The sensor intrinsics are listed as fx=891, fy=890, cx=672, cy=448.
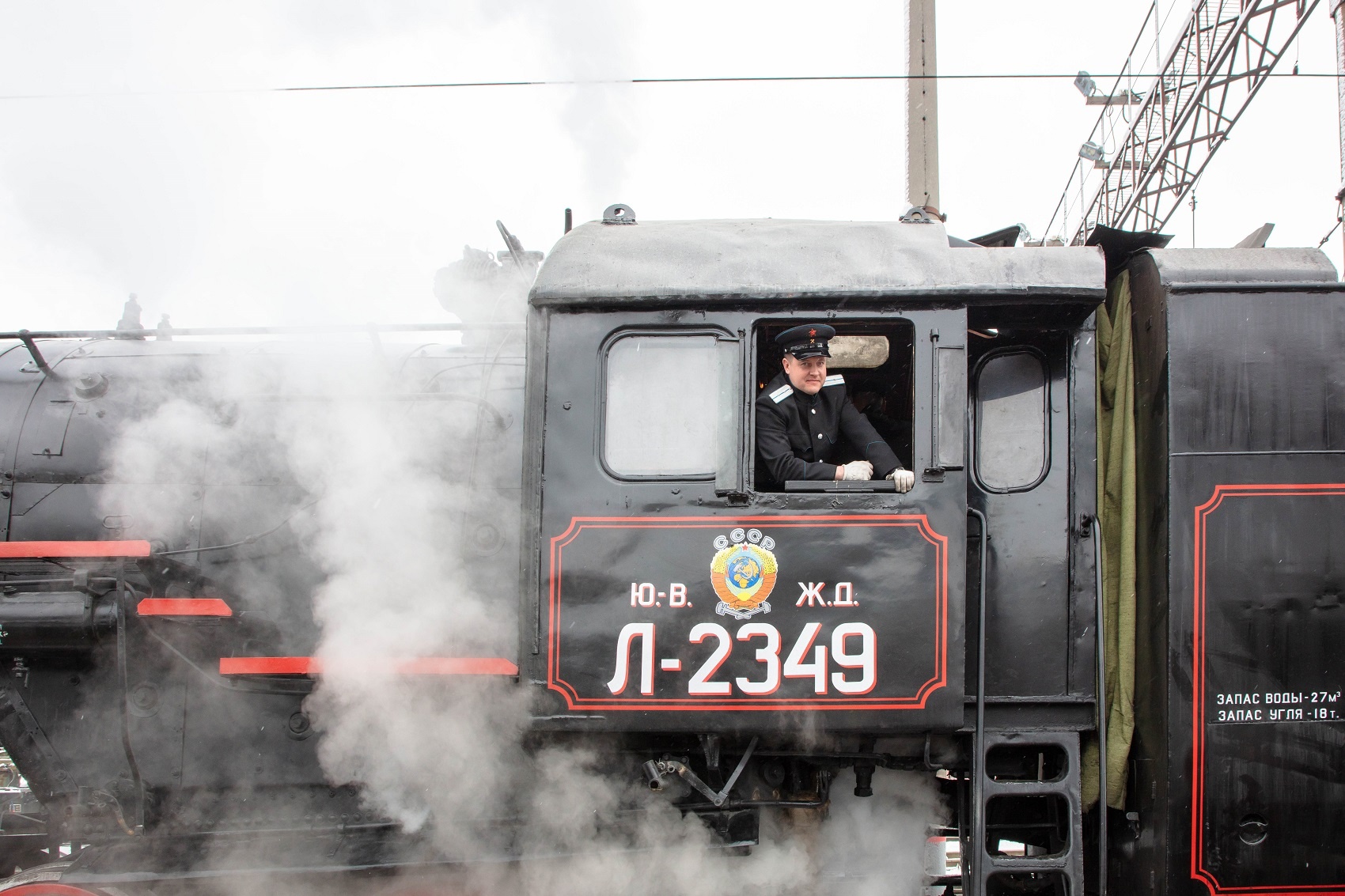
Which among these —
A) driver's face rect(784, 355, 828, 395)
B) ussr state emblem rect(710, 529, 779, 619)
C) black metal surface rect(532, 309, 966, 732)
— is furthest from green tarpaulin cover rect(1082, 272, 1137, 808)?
ussr state emblem rect(710, 529, 779, 619)

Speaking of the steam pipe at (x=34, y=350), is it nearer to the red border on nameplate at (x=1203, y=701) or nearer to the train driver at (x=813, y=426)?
the train driver at (x=813, y=426)

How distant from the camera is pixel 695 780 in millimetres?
3379

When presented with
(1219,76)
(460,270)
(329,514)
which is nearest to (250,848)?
(329,514)

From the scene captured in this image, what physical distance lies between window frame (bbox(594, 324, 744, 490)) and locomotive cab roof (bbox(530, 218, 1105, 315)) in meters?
0.11

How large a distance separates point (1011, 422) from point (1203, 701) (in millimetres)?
1159

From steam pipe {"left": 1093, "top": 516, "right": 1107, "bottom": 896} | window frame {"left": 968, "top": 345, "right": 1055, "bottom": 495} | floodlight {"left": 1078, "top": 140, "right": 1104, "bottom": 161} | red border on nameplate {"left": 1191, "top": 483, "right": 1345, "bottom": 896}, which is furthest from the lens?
floodlight {"left": 1078, "top": 140, "right": 1104, "bottom": 161}

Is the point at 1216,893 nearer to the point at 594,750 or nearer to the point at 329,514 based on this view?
the point at 594,750


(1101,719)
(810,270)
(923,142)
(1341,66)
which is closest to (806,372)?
(810,270)

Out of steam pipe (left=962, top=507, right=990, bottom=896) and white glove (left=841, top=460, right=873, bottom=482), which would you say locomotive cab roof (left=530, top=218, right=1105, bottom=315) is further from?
steam pipe (left=962, top=507, right=990, bottom=896)

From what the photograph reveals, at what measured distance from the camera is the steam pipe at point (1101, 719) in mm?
3238

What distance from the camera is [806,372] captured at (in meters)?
3.39

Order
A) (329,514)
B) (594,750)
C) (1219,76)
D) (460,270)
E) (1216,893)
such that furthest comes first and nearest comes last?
(1219,76) < (460,270) < (329,514) < (594,750) < (1216,893)

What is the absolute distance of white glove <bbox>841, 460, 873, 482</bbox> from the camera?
3.28m

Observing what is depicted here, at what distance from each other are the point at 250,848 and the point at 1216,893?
145 inches
